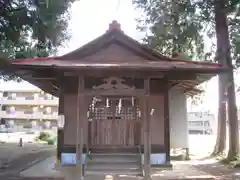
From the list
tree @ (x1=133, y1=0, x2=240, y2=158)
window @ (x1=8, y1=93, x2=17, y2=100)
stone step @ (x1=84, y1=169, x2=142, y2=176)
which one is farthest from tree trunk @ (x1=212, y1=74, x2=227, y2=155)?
window @ (x1=8, y1=93, x2=17, y2=100)

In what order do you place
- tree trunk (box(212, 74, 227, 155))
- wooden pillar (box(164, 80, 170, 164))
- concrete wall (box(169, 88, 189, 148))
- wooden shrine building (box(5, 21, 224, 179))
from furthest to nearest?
concrete wall (box(169, 88, 189, 148)) < tree trunk (box(212, 74, 227, 155)) < wooden pillar (box(164, 80, 170, 164)) < wooden shrine building (box(5, 21, 224, 179))

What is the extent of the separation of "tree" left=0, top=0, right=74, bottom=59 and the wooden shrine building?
476cm

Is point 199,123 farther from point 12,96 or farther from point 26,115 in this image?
point 12,96

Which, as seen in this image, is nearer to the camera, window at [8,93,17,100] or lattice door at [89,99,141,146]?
lattice door at [89,99,141,146]

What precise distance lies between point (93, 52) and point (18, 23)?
5.99 m

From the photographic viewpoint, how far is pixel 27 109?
176 ft

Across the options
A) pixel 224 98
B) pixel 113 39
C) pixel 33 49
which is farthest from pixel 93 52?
pixel 224 98

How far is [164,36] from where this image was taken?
14461 mm

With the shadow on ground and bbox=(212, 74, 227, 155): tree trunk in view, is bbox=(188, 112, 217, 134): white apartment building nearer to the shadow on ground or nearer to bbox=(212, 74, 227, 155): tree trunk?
bbox=(212, 74, 227, 155): tree trunk

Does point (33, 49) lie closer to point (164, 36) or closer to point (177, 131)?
point (164, 36)

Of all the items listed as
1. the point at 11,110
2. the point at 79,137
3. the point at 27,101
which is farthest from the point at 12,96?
the point at 79,137

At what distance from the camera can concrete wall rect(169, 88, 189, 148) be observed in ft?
54.0

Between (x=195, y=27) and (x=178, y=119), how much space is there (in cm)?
536

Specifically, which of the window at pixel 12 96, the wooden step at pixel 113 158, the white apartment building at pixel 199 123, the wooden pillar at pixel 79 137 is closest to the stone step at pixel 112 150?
the wooden step at pixel 113 158
